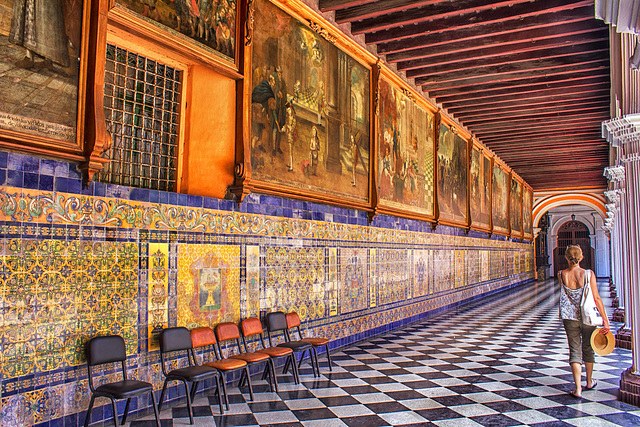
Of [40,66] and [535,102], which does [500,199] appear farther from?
[40,66]

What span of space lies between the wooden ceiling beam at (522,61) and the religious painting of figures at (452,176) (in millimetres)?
3320

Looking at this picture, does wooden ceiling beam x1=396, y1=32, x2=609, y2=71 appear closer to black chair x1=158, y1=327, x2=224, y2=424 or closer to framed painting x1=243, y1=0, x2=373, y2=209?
framed painting x1=243, y1=0, x2=373, y2=209

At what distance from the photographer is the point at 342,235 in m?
9.76

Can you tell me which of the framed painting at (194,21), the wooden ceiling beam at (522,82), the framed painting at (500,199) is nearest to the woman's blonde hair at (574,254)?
the framed painting at (194,21)

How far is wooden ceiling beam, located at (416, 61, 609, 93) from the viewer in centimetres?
1196

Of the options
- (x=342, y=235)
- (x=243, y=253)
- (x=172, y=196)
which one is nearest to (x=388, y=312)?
(x=342, y=235)

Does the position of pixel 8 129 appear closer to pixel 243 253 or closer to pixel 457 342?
pixel 243 253

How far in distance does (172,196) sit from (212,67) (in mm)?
1918

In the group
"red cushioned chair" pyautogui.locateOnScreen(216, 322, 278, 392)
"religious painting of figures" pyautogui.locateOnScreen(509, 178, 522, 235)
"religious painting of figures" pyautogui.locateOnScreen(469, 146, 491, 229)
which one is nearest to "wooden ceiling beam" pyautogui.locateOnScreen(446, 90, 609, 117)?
"religious painting of figures" pyautogui.locateOnScreen(469, 146, 491, 229)

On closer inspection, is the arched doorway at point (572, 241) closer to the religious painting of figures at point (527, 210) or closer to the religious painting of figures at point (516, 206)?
the religious painting of figures at point (527, 210)

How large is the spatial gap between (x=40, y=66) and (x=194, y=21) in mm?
2199

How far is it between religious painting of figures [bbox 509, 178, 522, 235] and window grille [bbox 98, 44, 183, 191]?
23918 millimetres

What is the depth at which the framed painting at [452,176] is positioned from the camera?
16.0 metres

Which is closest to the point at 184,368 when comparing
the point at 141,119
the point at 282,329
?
the point at 282,329
